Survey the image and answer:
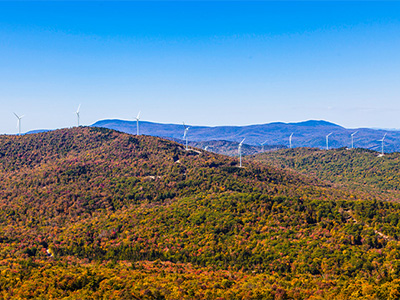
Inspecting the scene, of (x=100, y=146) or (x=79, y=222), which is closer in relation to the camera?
(x=79, y=222)

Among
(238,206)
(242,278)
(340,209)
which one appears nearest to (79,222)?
(238,206)

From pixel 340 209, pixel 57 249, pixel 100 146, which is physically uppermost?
pixel 100 146

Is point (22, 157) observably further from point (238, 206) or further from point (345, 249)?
point (345, 249)


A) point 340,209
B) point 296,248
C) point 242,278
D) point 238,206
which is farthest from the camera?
point 238,206

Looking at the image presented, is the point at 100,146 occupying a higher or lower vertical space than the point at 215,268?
higher

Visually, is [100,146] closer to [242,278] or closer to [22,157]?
[22,157]

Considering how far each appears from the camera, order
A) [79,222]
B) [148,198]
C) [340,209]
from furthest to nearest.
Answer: [148,198] < [79,222] < [340,209]

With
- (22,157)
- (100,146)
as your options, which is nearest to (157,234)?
(100,146)
